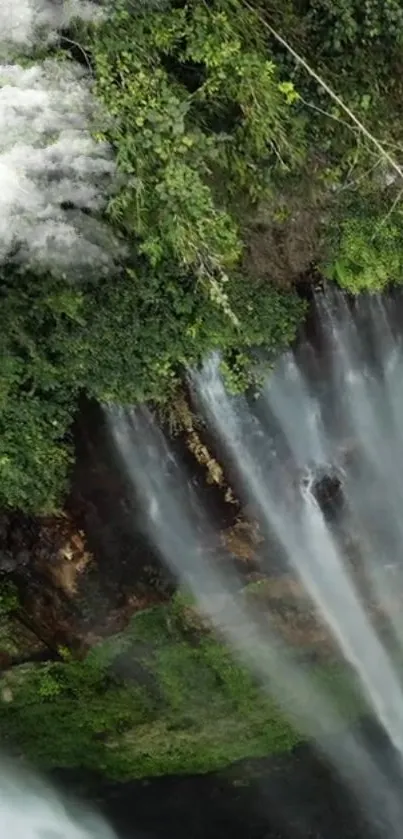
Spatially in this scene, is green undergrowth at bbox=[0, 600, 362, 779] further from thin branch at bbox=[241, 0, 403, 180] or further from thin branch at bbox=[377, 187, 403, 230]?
thin branch at bbox=[241, 0, 403, 180]

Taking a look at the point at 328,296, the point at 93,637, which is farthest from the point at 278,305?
the point at 93,637

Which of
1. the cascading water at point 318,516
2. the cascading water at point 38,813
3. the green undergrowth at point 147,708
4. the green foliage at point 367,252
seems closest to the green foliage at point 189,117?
the green foliage at point 367,252

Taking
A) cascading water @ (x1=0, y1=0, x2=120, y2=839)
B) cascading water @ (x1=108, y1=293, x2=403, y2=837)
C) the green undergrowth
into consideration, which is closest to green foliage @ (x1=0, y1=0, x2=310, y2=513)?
cascading water @ (x1=0, y1=0, x2=120, y2=839)

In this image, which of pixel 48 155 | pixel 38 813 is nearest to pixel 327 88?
pixel 48 155

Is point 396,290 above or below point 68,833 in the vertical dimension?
above

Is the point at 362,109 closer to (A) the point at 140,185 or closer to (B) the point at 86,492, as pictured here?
(A) the point at 140,185

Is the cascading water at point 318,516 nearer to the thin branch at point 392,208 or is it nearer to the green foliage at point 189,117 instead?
the thin branch at point 392,208
